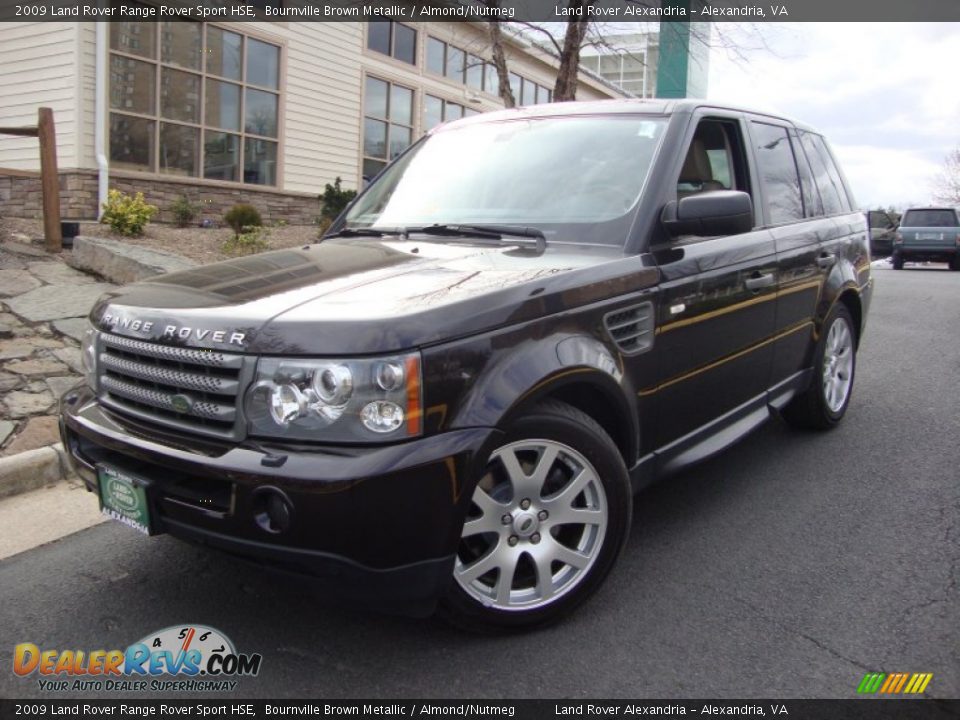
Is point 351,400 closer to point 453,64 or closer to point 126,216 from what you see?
point 126,216

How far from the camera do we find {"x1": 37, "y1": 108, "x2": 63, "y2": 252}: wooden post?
26.4 ft

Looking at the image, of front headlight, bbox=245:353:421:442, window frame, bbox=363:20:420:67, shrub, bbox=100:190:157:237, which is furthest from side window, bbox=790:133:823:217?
window frame, bbox=363:20:420:67

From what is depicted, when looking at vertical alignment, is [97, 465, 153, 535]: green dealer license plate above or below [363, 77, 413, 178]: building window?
below

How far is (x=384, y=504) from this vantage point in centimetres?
218

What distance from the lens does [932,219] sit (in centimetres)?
2198

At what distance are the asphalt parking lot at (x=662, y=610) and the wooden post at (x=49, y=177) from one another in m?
5.76

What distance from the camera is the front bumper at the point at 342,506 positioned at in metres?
2.16

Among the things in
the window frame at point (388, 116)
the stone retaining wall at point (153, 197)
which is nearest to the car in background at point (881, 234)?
the window frame at point (388, 116)

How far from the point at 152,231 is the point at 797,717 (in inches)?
388

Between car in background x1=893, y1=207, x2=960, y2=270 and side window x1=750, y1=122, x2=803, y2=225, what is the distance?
2007cm

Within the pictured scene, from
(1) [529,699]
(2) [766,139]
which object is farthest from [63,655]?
(2) [766,139]

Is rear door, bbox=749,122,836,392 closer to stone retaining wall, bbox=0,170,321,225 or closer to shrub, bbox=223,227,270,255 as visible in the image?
shrub, bbox=223,227,270,255

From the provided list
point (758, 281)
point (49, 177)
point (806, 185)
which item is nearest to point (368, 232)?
point (758, 281)

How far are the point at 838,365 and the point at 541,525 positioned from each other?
329 cm
